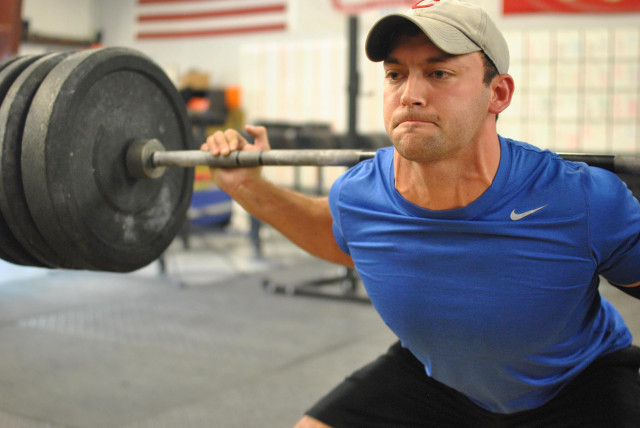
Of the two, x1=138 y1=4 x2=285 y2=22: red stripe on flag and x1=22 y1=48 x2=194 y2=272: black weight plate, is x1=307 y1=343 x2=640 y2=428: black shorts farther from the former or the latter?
x1=138 y1=4 x2=285 y2=22: red stripe on flag

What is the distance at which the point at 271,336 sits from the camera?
3350 mm

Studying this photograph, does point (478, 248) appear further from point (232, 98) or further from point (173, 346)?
point (232, 98)

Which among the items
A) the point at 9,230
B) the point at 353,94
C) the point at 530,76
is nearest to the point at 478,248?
the point at 9,230

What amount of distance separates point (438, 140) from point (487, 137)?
147 millimetres

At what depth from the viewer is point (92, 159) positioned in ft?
5.71

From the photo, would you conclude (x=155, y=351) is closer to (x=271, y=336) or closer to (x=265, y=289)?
(x=271, y=336)

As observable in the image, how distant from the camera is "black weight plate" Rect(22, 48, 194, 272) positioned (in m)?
1.59

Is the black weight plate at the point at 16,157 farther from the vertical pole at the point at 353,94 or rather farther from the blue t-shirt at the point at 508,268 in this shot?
the vertical pole at the point at 353,94

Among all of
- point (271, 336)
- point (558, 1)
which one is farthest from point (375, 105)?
point (271, 336)

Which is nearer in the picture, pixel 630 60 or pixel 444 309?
pixel 444 309

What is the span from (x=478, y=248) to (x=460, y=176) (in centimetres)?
16

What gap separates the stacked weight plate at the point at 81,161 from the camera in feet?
5.23

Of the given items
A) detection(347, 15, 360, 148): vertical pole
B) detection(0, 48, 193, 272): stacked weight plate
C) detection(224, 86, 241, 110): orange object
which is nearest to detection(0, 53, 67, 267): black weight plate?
detection(0, 48, 193, 272): stacked weight plate

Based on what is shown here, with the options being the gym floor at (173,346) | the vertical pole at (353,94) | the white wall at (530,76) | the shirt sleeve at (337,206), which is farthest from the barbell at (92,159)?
the white wall at (530,76)
